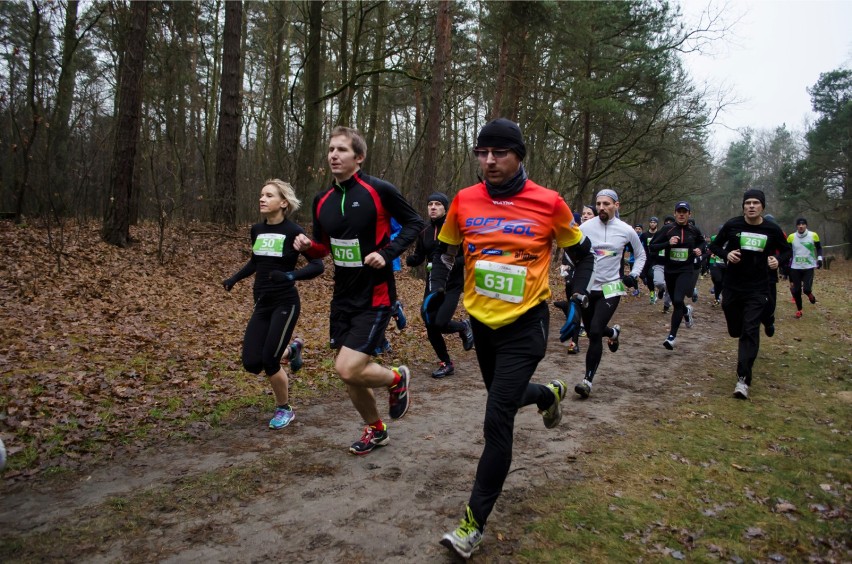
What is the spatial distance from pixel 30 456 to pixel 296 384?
287 cm

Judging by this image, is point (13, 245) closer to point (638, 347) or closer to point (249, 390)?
point (249, 390)

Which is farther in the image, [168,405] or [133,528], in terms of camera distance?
[168,405]

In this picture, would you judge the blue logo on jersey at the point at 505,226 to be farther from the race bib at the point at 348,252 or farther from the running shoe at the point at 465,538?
the running shoe at the point at 465,538

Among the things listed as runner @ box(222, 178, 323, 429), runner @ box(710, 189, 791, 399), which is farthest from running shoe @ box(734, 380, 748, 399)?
runner @ box(222, 178, 323, 429)

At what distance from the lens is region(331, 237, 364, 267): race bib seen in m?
4.41

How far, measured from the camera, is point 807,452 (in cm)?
485

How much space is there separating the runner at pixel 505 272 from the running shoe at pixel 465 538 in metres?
0.11

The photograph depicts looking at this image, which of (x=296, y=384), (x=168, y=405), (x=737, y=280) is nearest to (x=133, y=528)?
(x=168, y=405)

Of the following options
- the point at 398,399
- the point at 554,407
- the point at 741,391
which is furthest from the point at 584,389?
the point at 398,399

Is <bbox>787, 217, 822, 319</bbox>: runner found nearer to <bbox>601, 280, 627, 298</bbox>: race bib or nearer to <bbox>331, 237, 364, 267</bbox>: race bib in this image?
<bbox>601, 280, 627, 298</bbox>: race bib

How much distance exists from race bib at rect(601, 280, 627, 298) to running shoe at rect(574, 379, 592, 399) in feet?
3.67

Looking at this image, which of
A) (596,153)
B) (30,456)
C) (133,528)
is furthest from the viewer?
(596,153)

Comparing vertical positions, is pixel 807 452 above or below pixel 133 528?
above

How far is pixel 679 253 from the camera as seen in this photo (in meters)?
10.2
